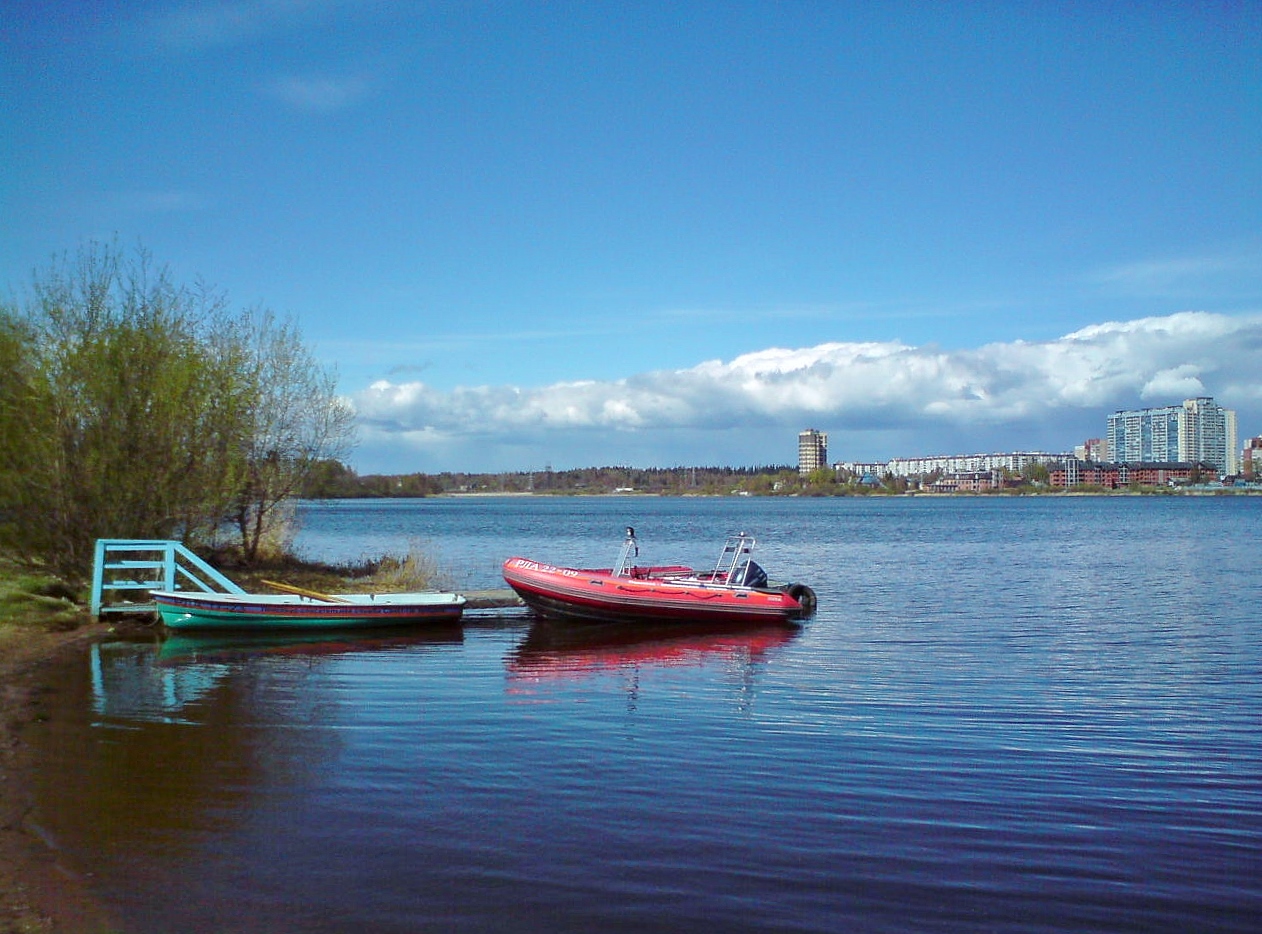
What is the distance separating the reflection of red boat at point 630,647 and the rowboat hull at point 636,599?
245 millimetres

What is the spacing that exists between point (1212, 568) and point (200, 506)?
30350 mm

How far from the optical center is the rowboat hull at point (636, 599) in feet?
65.6

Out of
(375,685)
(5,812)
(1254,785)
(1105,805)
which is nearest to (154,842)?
(5,812)

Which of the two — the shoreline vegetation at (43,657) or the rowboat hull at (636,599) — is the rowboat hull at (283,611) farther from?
the rowboat hull at (636,599)

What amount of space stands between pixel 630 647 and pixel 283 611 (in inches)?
227

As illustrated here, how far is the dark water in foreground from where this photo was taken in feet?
20.6

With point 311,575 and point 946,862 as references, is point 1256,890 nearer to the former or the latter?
point 946,862

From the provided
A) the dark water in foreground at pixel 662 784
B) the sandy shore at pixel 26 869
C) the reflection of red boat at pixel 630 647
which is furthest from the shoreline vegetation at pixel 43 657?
the reflection of red boat at pixel 630 647

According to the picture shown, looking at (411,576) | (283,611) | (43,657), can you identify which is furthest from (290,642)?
(411,576)

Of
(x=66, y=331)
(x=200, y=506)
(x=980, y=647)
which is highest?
(x=66, y=331)

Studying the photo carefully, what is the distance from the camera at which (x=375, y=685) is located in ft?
43.4

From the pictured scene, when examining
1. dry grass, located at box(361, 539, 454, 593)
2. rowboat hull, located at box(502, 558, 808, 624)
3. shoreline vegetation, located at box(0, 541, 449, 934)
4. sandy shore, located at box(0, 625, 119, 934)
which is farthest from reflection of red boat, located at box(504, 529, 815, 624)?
sandy shore, located at box(0, 625, 119, 934)

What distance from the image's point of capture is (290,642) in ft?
56.0

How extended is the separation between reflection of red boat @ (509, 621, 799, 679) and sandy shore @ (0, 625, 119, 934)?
6417 mm
